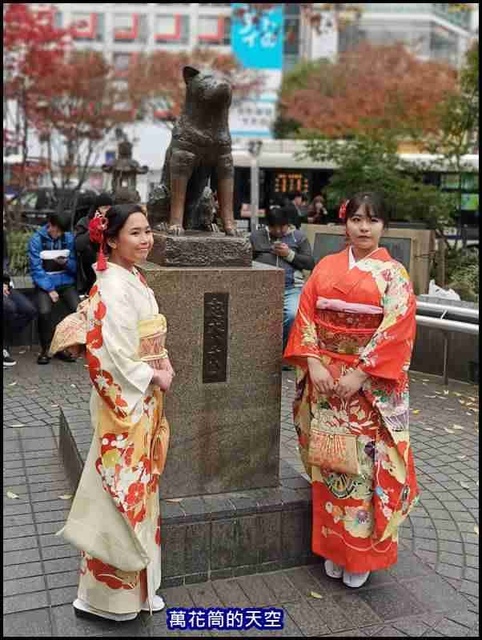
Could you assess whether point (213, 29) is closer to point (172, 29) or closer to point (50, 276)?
point (172, 29)

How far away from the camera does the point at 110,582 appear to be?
2988mm

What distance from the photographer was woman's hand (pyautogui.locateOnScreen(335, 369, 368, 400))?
3211mm

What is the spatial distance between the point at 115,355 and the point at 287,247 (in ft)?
14.6

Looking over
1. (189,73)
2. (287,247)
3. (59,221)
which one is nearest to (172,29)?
(59,221)

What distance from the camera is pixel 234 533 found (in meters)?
3.49

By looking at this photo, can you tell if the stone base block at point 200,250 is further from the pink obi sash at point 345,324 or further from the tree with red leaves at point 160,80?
the tree with red leaves at point 160,80

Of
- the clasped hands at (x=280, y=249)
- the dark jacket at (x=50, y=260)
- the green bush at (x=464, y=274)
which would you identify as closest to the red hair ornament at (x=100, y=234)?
the clasped hands at (x=280, y=249)

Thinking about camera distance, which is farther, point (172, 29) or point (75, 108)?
point (172, 29)

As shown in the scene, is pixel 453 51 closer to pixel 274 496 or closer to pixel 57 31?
pixel 57 31

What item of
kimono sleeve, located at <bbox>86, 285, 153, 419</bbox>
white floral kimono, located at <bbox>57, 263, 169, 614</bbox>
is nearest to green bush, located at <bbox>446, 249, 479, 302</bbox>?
white floral kimono, located at <bbox>57, 263, 169, 614</bbox>

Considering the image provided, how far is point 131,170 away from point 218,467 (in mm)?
11278

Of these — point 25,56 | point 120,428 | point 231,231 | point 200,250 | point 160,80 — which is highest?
point 160,80

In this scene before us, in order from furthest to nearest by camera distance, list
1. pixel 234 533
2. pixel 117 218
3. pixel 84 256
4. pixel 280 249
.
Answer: pixel 84 256 → pixel 280 249 → pixel 234 533 → pixel 117 218

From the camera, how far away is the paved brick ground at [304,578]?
10.2 ft
